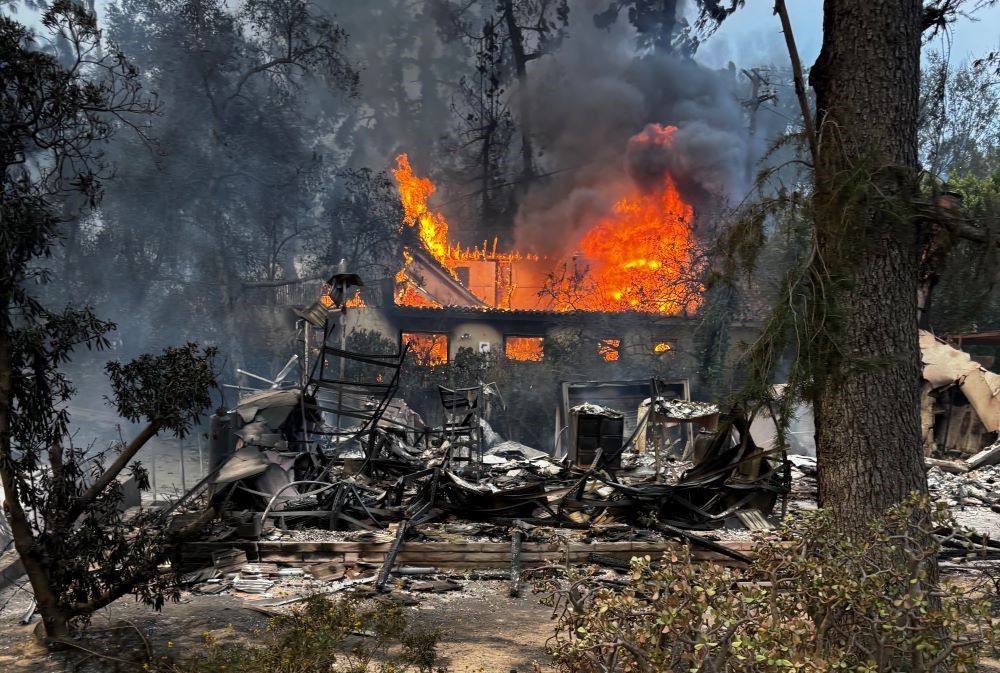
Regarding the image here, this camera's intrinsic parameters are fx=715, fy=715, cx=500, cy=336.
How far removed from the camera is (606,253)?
119 feet

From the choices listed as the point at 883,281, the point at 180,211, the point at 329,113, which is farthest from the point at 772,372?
the point at 329,113

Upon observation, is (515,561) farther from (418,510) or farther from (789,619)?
(789,619)

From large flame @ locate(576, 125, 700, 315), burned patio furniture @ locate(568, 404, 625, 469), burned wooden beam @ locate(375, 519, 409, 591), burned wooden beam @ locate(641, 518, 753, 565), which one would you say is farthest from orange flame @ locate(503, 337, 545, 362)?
burned wooden beam @ locate(375, 519, 409, 591)

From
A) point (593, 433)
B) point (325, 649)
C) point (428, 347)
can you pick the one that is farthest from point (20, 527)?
point (428, 347)

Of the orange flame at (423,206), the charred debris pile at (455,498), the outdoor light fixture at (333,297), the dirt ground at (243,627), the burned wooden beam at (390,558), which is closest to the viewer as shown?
the dirt ground at (243,627)

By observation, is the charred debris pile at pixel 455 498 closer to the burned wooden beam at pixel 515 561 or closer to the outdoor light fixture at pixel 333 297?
the burned wooden beam at pixel 515 561

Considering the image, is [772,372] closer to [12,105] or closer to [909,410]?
[909,410]

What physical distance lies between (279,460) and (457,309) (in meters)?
15.2

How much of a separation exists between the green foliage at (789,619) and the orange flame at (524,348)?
70.2ft

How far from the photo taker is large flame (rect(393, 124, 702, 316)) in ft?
104

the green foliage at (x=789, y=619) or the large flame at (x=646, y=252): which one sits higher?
the large flame at (x=646, y=252)

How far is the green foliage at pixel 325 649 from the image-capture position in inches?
172

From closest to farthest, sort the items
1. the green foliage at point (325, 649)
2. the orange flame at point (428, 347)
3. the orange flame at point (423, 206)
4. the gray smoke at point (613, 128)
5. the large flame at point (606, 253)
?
the green foliage at point (325, 649) → the orange flame at point (428, 347) → the large flame at point (606, 253) → the orange flame at point (423, 206) → the gray smoke at point (613, 128)

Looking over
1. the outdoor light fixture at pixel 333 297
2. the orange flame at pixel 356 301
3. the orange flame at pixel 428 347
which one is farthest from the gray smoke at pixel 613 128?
the outdoor light fixture at pixel 333 297
